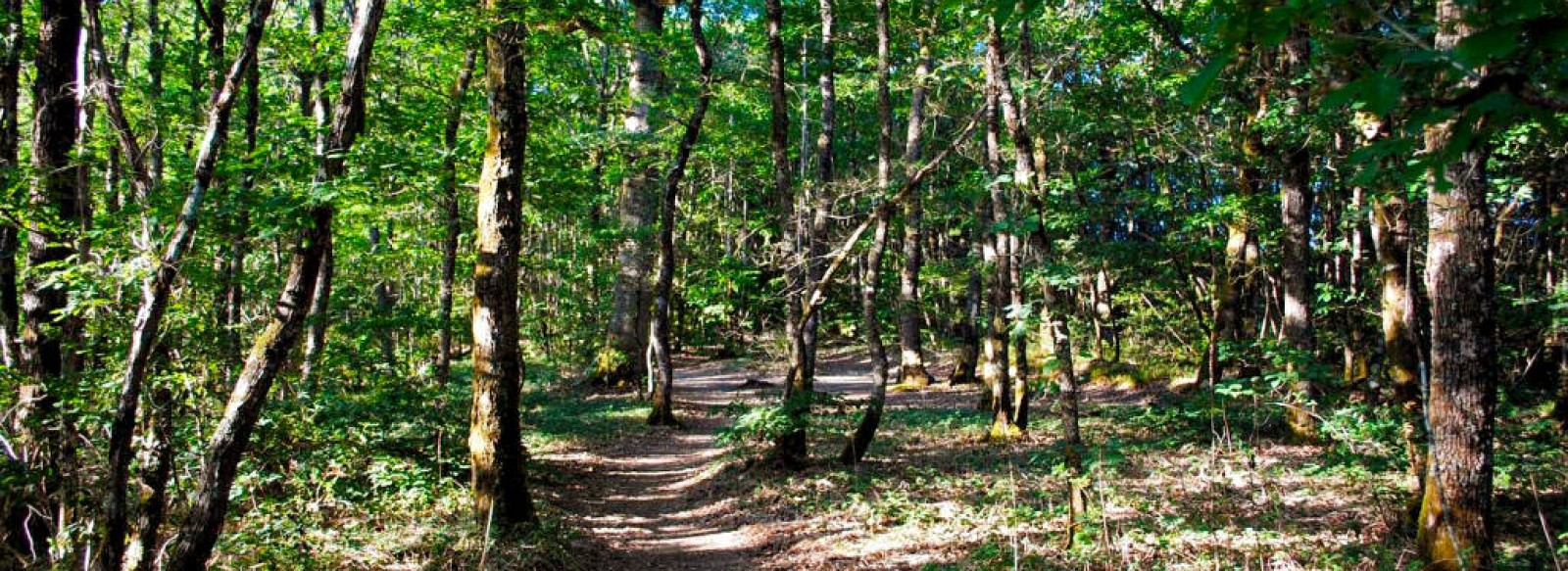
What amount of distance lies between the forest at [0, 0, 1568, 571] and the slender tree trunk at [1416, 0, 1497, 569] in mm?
22

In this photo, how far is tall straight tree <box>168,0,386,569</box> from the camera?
509 centimetres

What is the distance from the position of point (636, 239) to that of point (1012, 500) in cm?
912

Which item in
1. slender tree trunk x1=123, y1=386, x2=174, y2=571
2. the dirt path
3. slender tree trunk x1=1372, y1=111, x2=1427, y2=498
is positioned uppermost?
slender tree trunk x1=1372, y1=111, x2=1427, y2=498

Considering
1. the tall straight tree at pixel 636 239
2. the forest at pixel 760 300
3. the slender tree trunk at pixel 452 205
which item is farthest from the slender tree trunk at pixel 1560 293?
the slender tree trunk at pixel 452 205

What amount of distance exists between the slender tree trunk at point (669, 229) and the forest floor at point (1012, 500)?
1.11 m

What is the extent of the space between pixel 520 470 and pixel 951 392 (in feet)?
39.4

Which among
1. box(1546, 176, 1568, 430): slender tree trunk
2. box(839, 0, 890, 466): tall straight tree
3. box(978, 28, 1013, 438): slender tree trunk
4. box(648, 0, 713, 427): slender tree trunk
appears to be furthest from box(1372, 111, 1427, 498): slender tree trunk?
box(648, 0, 713, 427): slender tree trunk

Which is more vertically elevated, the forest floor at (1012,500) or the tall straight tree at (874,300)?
the tall straight tree at (874,300)

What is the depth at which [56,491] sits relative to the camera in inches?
203

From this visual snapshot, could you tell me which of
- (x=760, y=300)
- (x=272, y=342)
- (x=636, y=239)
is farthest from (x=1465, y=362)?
(x=636, y=239)

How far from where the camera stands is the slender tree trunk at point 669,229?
36.5 feet

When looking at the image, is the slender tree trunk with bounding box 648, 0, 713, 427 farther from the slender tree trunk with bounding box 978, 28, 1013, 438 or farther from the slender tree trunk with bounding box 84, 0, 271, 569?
the slender tree trunk with bounding box 84, 0, 271, 569

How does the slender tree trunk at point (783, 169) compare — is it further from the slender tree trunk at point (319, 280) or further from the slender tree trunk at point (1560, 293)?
the slender tree trunk at point (1560, 293)

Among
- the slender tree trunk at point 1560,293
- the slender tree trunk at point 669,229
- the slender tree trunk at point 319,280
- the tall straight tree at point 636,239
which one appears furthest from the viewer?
the tall straight tree at point 636,239
